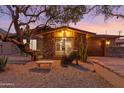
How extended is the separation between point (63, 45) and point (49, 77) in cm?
365

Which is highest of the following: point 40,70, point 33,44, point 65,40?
point 65,40

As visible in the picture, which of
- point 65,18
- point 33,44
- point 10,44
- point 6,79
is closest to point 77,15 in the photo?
point 65,18

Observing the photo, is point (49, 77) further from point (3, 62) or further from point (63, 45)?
point (63, 45)

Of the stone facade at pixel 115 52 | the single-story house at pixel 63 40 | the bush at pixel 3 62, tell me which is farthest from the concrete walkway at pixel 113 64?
the bush at pixel 3 62

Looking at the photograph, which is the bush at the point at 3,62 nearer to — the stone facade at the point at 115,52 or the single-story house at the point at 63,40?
the single-story house at the point at 63,40

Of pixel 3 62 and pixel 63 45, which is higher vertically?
pixel 63 45

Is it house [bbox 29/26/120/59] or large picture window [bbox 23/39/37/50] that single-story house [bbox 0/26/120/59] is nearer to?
house [bbox 29/26/120/59]

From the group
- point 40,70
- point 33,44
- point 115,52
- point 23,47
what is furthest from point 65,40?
point 115,52

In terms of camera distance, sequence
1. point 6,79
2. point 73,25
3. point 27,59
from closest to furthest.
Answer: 1. point 6,79
2. point 27,59
3. point 73,25

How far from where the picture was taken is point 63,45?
1177 cm
